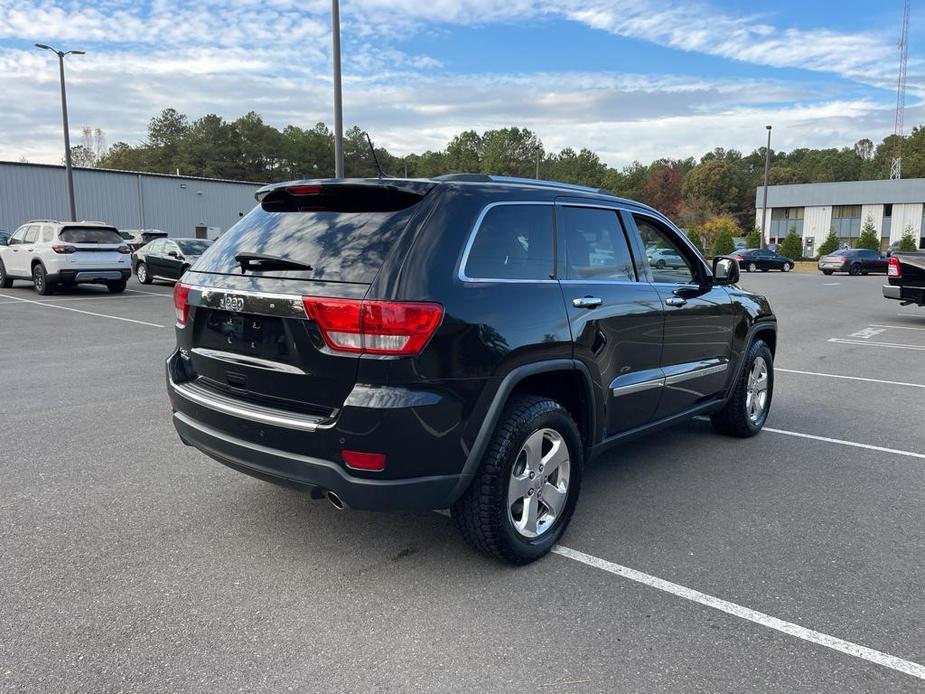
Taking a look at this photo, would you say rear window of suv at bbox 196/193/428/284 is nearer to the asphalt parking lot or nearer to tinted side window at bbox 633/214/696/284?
the asphalt parking lot

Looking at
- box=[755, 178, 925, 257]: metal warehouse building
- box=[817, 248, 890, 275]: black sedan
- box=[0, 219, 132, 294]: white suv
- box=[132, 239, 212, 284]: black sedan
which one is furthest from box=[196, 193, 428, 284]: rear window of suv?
box=[755, 178, 925, 257]: metal warehouse building

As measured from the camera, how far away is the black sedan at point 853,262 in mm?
37281

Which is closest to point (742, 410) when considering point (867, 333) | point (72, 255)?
point (867, 333)

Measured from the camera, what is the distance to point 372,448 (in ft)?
10.2

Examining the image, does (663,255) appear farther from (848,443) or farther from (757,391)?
(848,443)

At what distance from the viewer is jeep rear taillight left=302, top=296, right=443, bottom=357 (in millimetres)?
3068

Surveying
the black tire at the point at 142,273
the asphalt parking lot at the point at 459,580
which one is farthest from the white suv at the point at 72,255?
the asphalt parking lot at the point at 459,580

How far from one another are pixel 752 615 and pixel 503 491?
3.88 ft

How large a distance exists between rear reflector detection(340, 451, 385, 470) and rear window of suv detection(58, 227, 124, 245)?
55.5 feet

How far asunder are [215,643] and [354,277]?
1.56 m

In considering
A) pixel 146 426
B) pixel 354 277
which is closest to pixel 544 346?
pixel 354 277

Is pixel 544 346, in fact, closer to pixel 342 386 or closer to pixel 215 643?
pixel 342 386

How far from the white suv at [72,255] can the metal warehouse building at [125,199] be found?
22802 mm

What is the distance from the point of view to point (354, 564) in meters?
3.61
